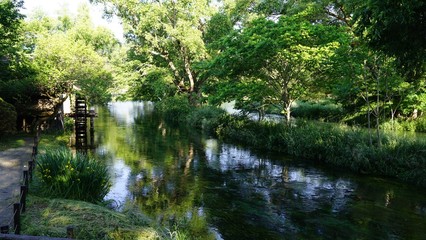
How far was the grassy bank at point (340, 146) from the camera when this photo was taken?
48.5 ft

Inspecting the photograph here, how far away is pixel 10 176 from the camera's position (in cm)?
1215

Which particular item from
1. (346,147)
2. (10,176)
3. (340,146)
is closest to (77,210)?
(10,176)

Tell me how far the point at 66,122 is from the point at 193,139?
1088cm

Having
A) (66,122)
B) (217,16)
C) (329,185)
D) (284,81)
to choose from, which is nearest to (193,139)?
(284,81)

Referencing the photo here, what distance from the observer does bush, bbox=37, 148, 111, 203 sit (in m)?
10.4

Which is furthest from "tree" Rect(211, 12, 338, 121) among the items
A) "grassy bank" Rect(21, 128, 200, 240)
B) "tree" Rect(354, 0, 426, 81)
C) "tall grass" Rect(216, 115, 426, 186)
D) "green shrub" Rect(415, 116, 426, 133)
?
"grassy bank" Rect(21, 128, 200, 240)

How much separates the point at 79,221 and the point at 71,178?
9.57ft

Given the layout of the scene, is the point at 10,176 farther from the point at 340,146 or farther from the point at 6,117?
the point at 340,146

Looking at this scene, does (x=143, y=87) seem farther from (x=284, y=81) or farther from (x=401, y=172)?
(x=401, y=172)

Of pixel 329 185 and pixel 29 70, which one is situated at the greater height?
pixel 29 70

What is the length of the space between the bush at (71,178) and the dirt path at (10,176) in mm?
793

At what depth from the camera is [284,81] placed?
22391 mm

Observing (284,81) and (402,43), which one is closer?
(402,43)

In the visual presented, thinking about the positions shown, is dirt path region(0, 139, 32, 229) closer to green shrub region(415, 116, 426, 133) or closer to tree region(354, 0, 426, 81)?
tree region(354, 0, 426, 81)
